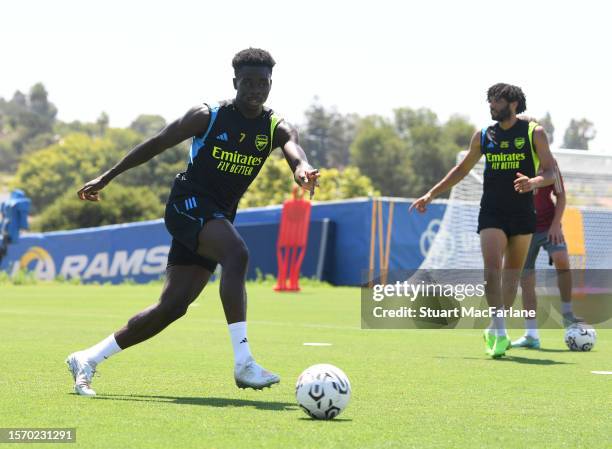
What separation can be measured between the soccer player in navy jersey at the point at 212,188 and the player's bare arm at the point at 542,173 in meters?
2.99

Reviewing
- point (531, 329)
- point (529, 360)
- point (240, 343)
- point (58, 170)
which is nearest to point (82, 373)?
point (240, 343)

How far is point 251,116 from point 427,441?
2.80 meters

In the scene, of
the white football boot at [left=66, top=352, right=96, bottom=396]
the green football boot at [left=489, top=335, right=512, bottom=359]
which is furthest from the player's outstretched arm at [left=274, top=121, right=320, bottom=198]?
the green football boot at [left=489, top=335, right=512, bottom=359]

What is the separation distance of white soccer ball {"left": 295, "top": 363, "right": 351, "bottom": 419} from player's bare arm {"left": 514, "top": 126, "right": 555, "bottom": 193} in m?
4.06

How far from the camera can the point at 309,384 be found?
6.04 meters

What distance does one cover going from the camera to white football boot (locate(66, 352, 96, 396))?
699 cm

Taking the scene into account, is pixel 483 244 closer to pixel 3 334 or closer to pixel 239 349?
pixel 239 349

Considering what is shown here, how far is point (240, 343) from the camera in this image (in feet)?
22.6

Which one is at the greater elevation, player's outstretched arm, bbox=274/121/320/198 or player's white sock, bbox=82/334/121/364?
player's outstretched arm, bbox=274/121/320/198

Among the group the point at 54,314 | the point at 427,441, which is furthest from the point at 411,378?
Answer: the point at 54,314

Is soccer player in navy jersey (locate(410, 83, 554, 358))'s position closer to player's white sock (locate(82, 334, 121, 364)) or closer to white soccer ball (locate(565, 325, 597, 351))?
white soccer ball (locate(565, 325, 597, 351))

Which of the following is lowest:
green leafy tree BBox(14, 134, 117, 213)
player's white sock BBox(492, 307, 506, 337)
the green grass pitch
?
the green grass pitch

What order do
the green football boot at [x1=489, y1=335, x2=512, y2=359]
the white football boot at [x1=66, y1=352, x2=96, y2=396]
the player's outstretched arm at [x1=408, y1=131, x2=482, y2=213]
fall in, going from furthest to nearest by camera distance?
the player's outstretched arm at [x1=408, y1=131, x2=482, y2=213] → the green football boot at [x1=489, y1=335, x2=512, y2=359] → the white football boot at [x1=66, y1=352, x2=96, y2=396]

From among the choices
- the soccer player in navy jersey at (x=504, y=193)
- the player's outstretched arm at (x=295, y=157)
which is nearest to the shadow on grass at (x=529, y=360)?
the soccer player in navy jersey at (x=504, y=193)
